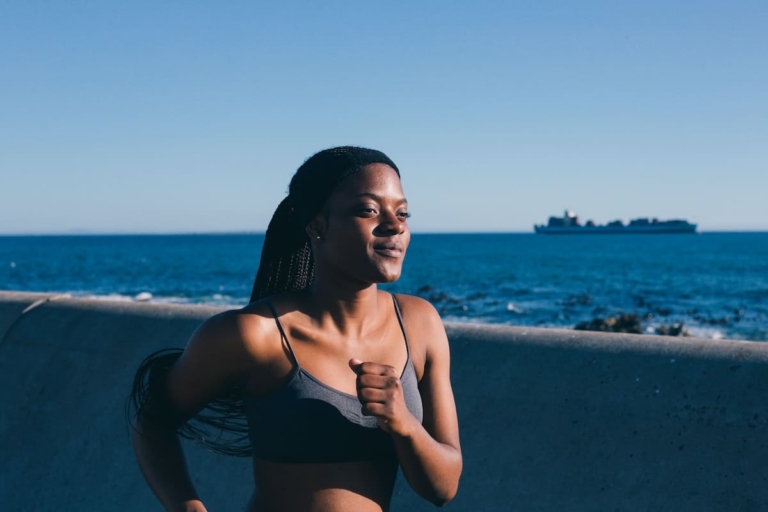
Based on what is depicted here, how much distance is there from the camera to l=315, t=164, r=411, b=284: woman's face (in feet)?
6.34

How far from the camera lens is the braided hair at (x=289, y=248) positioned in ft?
6.55

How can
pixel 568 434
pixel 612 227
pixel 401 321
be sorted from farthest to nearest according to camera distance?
pixel 612 227 → pixel 568 434 → pixel 401 321

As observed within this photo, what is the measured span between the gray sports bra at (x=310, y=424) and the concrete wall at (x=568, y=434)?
39.9 inches

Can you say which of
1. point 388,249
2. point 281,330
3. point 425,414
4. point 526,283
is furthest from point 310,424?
point 526,283

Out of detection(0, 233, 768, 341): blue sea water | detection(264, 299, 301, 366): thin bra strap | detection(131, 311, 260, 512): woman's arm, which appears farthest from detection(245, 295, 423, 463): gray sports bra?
detection(0, 233, 768, 341): blue sea water

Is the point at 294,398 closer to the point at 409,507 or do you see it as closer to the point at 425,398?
the point at 425,398

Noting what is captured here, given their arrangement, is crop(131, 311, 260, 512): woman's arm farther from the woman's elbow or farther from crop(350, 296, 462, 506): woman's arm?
the woman's elbow

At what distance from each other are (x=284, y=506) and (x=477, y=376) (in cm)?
126

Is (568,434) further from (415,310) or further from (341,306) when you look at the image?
(341,306)

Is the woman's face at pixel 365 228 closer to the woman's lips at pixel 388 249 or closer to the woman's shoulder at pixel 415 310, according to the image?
the woman's lips at pixel 388 249

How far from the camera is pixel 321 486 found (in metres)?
1.94

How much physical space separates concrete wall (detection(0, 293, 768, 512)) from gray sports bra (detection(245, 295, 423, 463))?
101 cm

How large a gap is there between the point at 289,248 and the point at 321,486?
66 centimetres

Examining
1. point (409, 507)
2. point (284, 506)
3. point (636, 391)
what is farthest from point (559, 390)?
point (284, 506)
